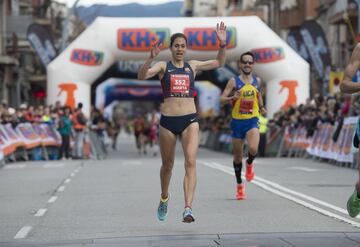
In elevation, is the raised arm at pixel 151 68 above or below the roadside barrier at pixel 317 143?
above

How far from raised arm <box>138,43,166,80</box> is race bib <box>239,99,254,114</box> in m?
Result: 3.50

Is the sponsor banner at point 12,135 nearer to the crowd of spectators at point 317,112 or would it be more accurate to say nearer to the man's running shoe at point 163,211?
the crowd of spectators at point 317,112

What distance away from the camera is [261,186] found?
17.4 m

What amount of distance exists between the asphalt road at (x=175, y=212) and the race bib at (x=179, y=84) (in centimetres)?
136

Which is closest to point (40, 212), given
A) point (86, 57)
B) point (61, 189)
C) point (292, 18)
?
point (61, 189)

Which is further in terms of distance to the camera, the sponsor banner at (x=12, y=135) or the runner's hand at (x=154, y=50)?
the sponsor banner at (x=12, y=135)

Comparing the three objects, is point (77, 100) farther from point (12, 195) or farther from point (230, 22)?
point (12, 195)

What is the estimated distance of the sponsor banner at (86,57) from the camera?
35.9m

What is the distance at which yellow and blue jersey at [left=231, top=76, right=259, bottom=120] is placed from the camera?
14.7 meters

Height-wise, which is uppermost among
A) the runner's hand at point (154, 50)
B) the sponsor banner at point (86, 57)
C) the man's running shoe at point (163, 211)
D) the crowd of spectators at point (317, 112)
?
the runner's hand at point (154, 50)

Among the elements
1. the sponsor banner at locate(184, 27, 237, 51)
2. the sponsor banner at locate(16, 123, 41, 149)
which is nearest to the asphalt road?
the sponsor banner at locate(16, 123, 41, 149)

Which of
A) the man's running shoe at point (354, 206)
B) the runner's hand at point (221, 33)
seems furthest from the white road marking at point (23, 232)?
the man's running shoe at point (354, 206)

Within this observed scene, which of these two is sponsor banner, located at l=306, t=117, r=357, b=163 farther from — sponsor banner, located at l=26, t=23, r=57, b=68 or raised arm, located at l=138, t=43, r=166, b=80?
sponsor banner, located at l=26, t=23, r=57, b=68

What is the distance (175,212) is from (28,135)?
70.2 ft
